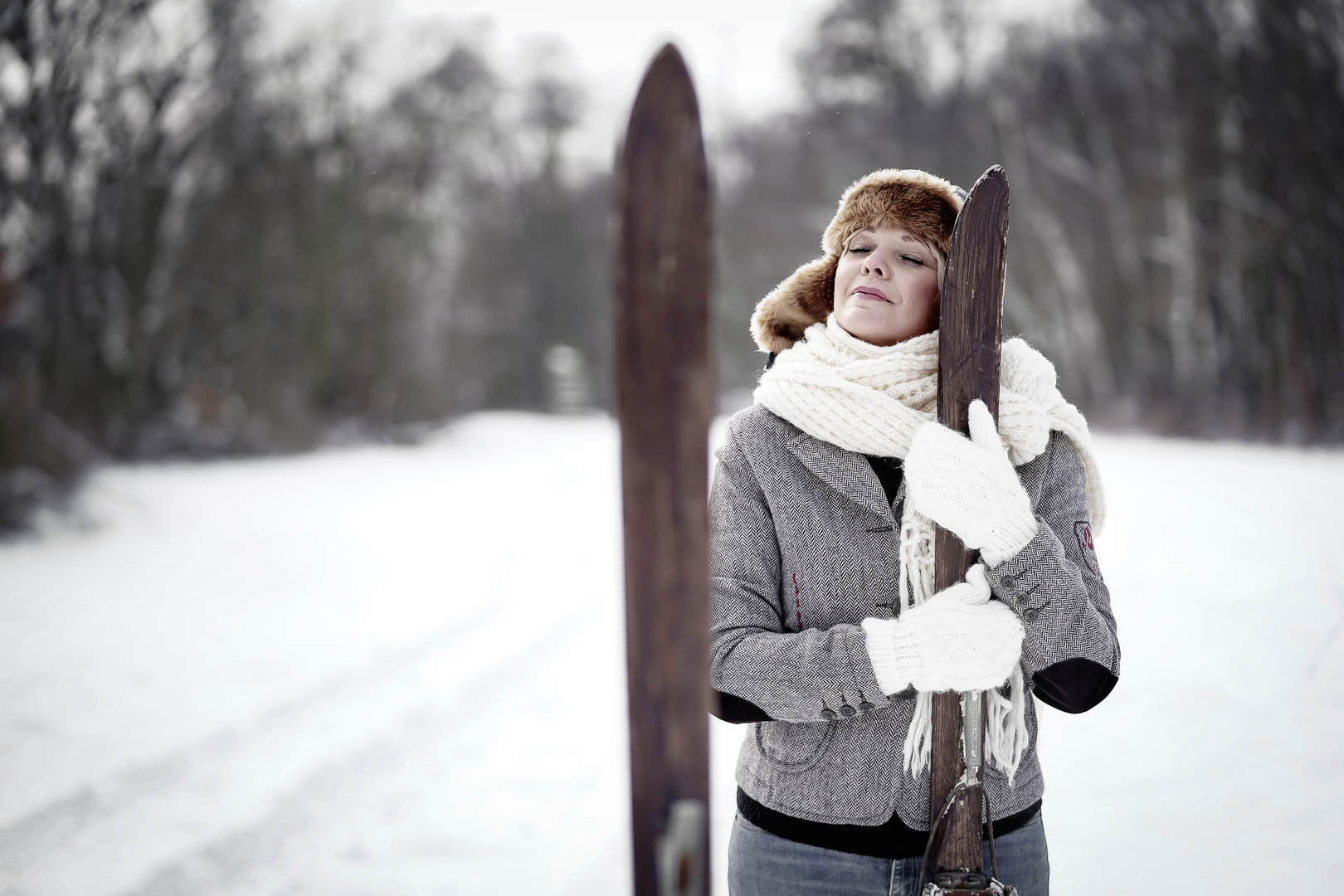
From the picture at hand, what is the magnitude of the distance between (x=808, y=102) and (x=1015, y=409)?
1402 cm

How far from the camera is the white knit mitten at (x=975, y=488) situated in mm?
1210

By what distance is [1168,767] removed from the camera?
325 centimetres

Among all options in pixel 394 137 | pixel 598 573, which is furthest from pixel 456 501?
pixel 394 137

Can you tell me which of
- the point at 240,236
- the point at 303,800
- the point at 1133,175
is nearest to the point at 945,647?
the point at 303,800

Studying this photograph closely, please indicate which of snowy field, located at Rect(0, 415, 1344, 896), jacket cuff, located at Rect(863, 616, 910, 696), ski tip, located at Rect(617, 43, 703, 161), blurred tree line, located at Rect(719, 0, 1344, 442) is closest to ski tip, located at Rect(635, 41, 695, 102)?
ski tip, located at Rect(617, 43, 703, 161)

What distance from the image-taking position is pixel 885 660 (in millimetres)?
1209

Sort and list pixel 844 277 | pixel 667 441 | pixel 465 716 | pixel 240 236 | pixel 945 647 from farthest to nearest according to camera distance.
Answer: pixel 240 236 < pixel 465 716 < pixel 844 277 < pixel 945 647 < pixel 667 441

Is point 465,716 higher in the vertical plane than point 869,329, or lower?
lower

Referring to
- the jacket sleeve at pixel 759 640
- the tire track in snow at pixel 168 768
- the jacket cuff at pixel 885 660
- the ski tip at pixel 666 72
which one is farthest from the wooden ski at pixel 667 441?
the tire track in snow at pixel 168 768

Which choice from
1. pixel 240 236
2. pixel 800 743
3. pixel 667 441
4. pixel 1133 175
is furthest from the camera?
pixel 240 236

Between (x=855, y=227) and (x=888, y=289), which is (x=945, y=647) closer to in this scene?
(x=888, y=289)

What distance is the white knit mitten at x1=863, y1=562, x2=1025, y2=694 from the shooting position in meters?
1.20

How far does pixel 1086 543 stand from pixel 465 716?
3560 mm

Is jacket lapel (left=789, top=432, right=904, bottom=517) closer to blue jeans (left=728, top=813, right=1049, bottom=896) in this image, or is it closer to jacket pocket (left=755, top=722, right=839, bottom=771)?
jacket pocket (left=755, top=722, right=839, bottom=771)
